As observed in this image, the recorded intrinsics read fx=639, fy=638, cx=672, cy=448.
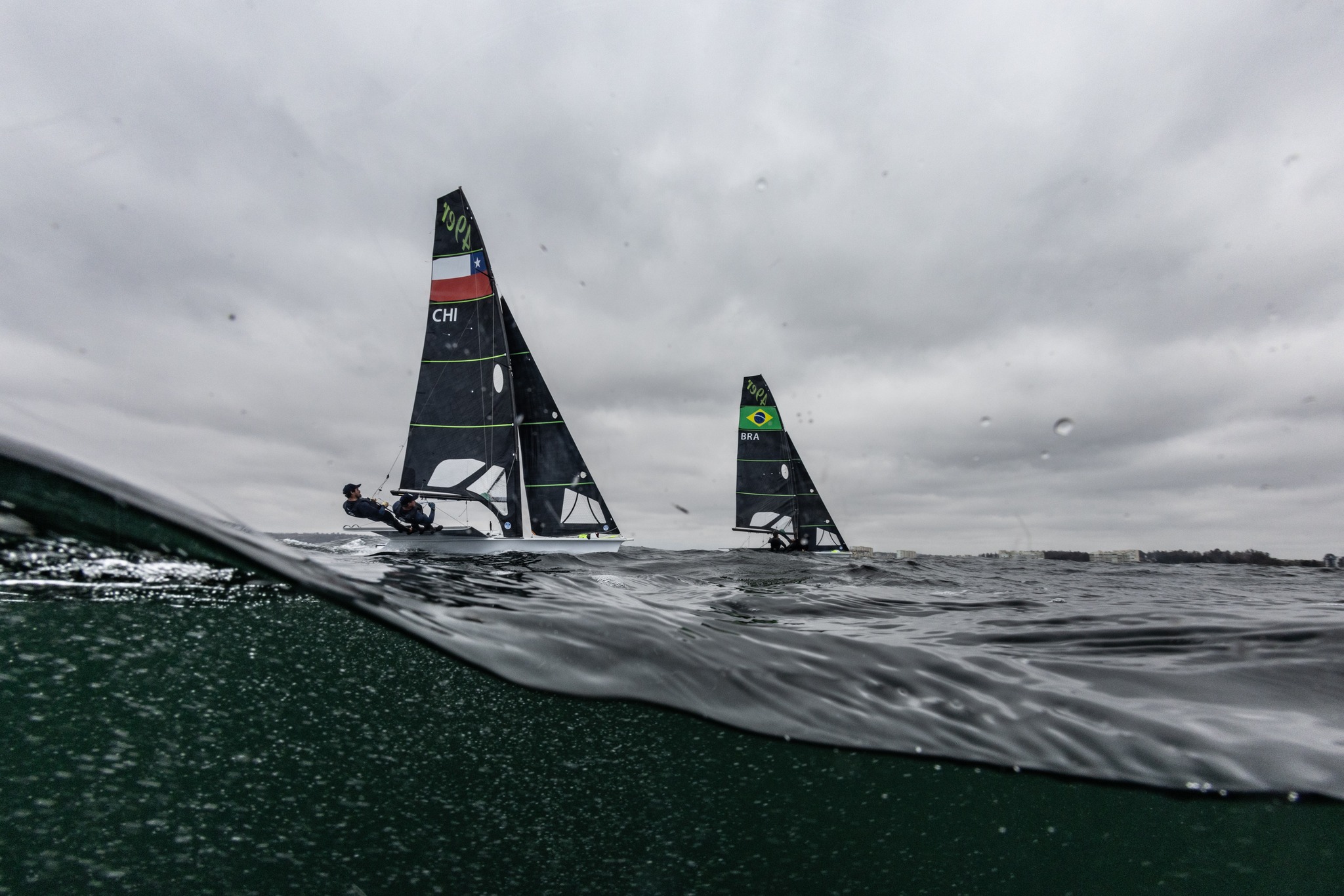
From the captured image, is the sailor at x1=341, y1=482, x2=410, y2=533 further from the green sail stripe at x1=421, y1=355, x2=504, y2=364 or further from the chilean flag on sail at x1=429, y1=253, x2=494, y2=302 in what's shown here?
the chilean flag on sail at x1=429, y1=253, x2=494, y2=302

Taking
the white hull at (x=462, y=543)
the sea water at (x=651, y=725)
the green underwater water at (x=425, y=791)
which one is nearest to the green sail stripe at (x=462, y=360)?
the white hull at (x=462, y=543)

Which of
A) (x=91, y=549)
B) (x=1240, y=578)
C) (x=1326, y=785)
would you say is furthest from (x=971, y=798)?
(x=1240, y=578)

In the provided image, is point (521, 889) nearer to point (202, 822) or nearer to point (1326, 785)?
point (202, 822)

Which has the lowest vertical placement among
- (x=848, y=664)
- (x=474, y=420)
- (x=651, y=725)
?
(x=651, y=725)

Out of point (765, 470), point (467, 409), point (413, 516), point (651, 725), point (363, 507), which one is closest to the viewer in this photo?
point (651, 725)

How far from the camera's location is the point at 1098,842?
12.8 meters

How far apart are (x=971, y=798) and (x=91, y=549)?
8604mm

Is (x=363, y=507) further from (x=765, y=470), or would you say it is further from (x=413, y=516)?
(x=765, y=470)

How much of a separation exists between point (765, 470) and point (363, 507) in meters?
21.6

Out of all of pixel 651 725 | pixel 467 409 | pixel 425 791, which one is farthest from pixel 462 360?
pixel 651 725

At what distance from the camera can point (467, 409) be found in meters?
19.3

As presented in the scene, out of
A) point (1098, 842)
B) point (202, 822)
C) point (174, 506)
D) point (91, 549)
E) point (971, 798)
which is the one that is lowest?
point (202, 822)

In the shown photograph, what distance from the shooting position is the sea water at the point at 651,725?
178 inches

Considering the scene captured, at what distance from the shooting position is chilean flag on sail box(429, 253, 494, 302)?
20.2m
